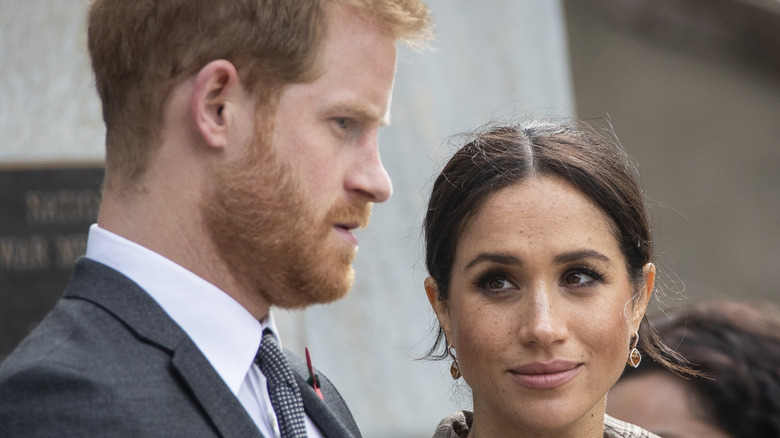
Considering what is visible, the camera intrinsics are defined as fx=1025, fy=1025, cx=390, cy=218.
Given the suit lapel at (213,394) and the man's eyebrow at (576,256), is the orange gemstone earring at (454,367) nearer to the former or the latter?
the man's eyebrow at (576,256)

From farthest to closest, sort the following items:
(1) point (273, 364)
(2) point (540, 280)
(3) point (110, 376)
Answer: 1. (2) point (540, 280)
2. (1) point (273, 364)
3. (3) point (110, 376)

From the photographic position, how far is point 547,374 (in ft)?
7.91

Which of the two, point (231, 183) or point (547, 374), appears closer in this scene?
point (231, 183)

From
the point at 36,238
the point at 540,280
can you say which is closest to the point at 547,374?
the point at 540,280

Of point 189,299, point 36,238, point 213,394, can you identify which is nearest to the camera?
point 213,394

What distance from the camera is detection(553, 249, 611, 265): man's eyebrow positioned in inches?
96.8

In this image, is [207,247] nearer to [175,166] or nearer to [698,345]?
[175,166]

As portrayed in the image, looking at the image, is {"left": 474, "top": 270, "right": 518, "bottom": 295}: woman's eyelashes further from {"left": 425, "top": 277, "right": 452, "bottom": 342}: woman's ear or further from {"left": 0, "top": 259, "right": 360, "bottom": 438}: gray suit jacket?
{"left": 0, "top": 259, "right": 360, "bottom": 438}: gray suit jacket

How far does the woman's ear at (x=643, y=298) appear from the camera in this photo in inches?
102

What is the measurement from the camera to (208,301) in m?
2.24

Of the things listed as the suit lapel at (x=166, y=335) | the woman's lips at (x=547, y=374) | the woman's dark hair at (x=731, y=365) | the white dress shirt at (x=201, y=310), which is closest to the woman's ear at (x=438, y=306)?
the woman's lips at (x=547, y=374)

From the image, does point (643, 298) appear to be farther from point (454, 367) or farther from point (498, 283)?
point (454, 367)

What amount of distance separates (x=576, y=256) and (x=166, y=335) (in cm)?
99

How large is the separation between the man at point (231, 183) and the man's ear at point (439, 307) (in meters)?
0.38
